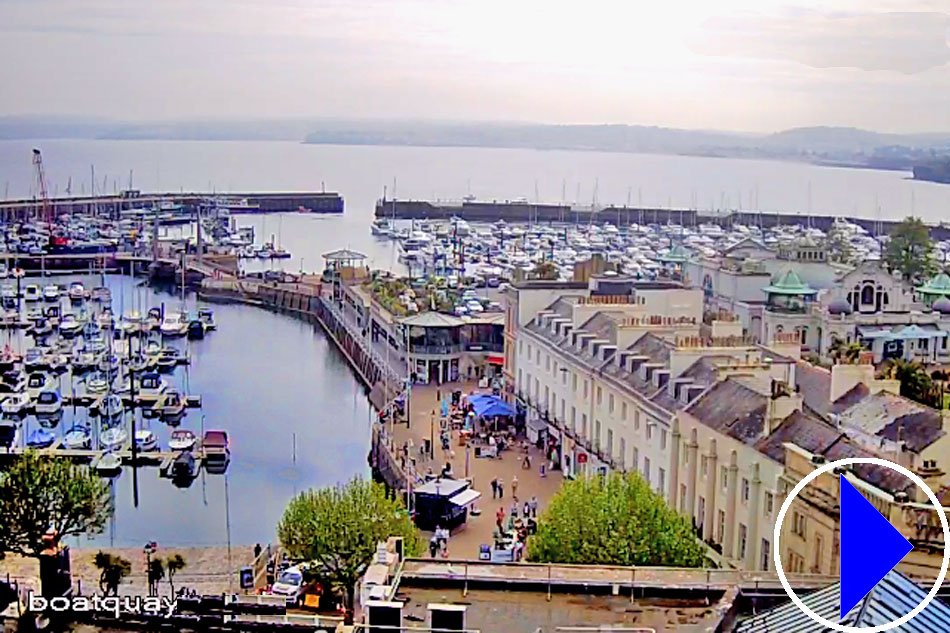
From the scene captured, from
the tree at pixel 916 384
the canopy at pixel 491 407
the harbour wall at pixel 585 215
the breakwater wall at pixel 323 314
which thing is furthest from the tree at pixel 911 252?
the harbour wall at pixel 585 215

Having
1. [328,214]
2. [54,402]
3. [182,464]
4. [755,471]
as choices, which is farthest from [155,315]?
[328,214]

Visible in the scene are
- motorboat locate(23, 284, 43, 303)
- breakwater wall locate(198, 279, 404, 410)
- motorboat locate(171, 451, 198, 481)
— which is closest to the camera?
motorboat locate(171, 451, 198, 481)

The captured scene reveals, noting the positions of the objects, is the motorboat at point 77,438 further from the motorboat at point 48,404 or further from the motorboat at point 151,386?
the motorboat at point 151,386

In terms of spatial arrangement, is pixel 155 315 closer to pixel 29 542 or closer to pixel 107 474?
pixel 107 474

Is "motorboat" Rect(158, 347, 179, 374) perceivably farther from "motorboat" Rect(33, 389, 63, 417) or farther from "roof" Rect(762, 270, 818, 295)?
"roof" Rect(762, 270, 818, 295)

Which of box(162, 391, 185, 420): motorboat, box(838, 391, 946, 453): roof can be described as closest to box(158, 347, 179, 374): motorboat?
box(162, 391, 185, 420): motorboat

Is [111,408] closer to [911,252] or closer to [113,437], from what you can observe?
[113,437]
